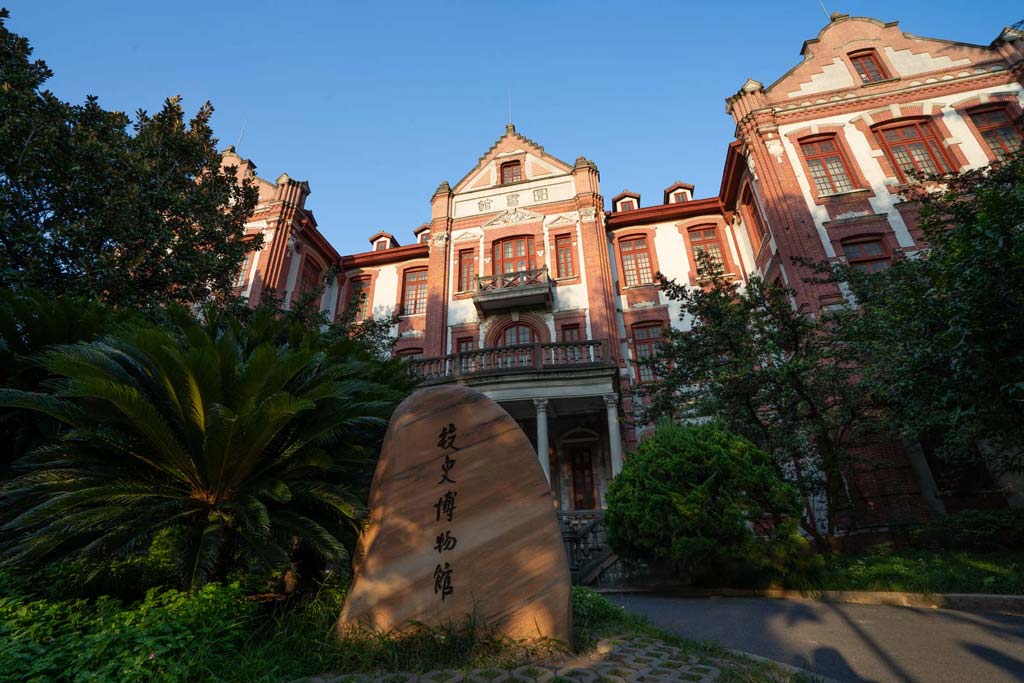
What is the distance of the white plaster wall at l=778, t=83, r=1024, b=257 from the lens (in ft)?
47.7

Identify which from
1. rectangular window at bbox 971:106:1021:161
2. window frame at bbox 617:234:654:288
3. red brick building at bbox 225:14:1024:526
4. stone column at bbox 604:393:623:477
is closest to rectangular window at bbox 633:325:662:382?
red brick building at bbox 225:14:1024:526

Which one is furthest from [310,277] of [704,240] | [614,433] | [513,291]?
[704,240]

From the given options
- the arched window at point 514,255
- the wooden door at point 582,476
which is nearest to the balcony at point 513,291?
the arched window at point 514,255

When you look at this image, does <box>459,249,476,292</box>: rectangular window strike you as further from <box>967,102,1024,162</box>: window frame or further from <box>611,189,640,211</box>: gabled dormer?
<box>967,102,1024,162</box>: window frame

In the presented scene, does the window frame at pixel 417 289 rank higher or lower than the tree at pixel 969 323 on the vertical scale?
higher

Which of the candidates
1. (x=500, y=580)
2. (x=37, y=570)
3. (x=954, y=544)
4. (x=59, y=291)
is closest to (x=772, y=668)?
(x=500, y=580)

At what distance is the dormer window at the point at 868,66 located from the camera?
17.1m

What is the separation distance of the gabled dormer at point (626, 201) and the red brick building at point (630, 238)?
86 millimetres

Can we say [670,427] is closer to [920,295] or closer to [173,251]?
[920,295]

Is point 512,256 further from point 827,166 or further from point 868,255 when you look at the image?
point 868,255

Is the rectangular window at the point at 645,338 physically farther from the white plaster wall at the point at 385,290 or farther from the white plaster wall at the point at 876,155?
the white plaster wall at the point at 385,290

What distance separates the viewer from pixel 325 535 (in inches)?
162

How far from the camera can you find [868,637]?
433 centimetres

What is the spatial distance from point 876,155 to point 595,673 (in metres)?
19.8
